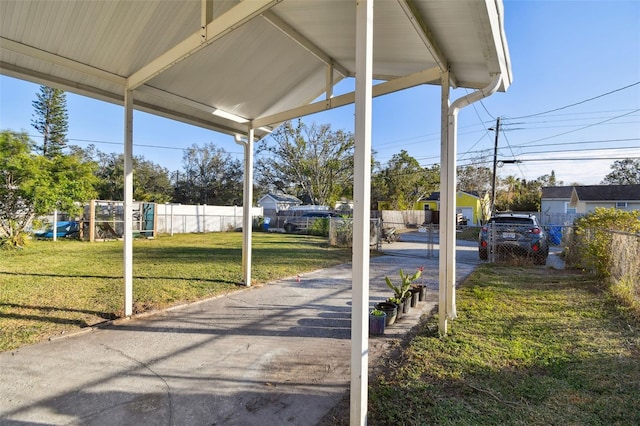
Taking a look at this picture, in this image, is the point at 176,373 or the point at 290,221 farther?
the point at 290,221

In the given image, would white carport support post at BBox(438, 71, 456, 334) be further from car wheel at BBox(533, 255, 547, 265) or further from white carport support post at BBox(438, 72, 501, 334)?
car wheel at BBox(533, 255, 547, 265)

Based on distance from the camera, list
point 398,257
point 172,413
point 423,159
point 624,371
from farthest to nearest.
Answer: point 423,159
point 398,257
point 624,371
point 172,413

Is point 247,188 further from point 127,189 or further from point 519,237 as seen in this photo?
point 519,237

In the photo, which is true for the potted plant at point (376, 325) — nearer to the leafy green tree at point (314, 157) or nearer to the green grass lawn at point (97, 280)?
the green grass lawn at point (97, 280)

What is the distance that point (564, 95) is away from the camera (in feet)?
53.8

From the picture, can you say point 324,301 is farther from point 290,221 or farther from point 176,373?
point 290,221

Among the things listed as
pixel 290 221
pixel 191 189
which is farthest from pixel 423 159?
pixel 191 189

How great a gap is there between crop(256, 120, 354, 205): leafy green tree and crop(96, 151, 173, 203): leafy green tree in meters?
10.9

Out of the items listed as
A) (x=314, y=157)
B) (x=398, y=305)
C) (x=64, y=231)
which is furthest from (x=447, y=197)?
(x=314, y=157)

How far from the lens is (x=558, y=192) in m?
29.8

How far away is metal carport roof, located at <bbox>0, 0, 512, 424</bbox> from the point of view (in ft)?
7.50

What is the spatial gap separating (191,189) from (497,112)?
1196 inches

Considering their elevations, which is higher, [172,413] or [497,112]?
[497,112]

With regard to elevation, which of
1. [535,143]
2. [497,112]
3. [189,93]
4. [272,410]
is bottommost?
[272,410]
